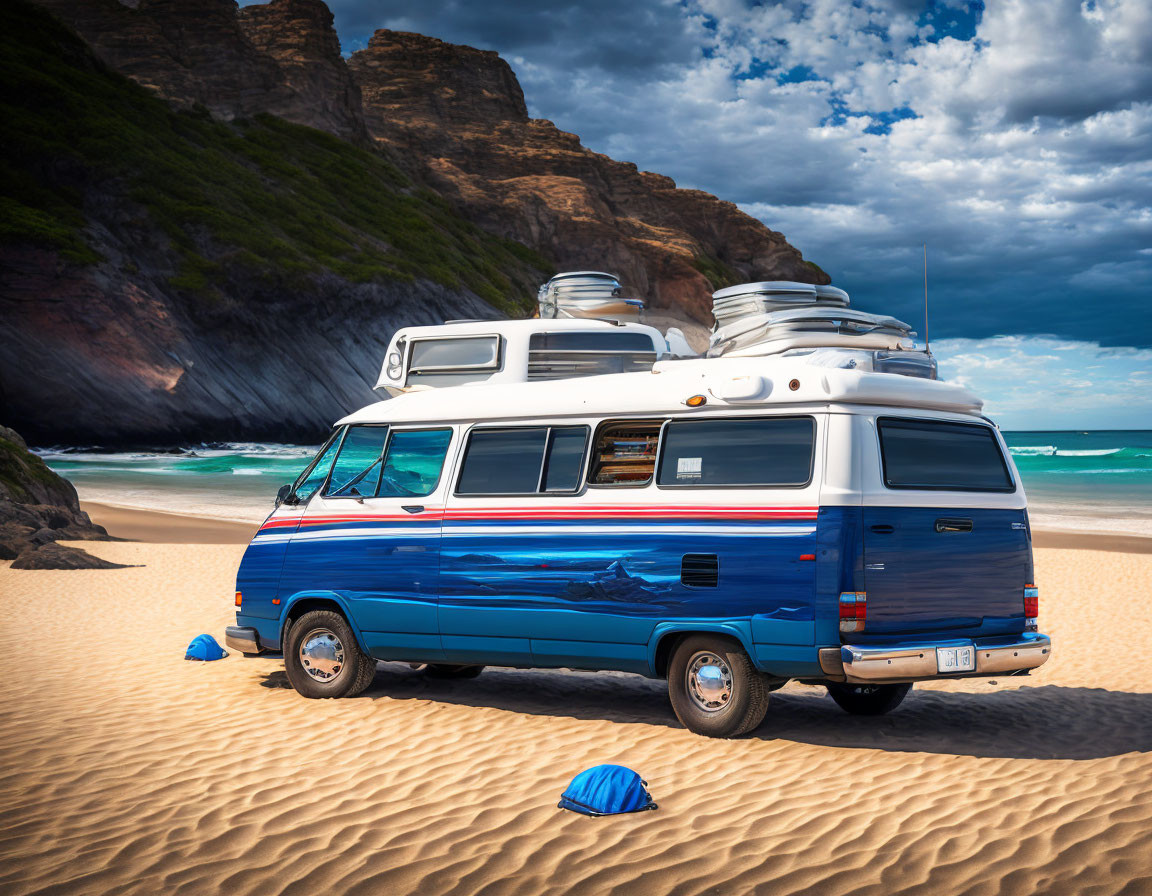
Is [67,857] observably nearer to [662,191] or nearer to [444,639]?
[444,639]

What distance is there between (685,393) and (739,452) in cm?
62

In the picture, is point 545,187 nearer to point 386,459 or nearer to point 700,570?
point 386,459

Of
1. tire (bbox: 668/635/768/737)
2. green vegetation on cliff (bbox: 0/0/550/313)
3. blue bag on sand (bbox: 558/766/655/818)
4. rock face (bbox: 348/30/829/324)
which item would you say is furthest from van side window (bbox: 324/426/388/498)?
rock face (bbox: 348/30/829/324)

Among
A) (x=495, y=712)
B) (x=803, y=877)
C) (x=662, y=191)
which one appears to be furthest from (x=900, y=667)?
(x=662, y=191)

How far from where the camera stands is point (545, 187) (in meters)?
120

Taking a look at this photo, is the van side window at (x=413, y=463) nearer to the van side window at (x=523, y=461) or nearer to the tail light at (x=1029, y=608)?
the van side window at (x=523, y=461)

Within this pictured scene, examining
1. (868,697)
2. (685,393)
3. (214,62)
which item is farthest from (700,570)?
(214,62)

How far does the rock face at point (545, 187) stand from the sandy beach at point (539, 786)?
332ft

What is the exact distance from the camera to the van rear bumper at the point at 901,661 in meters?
6.89

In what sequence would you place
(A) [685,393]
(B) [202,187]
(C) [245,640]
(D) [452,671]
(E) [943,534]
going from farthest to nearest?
(B) [202,187] → (D) [452,671] → (C) [245,640] → (A) [685,393] → (E) [943,534]

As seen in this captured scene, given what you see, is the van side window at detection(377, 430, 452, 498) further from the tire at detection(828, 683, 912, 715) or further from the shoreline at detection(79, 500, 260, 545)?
the shoreline at detection(79, 500, 260, 545)

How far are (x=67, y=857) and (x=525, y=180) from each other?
389 feet

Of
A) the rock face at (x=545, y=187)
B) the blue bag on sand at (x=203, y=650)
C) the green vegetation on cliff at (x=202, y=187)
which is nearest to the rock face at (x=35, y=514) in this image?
the blue bag on sand at (x=203, y=650)

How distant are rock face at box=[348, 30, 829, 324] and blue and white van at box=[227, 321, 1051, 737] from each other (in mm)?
101406
